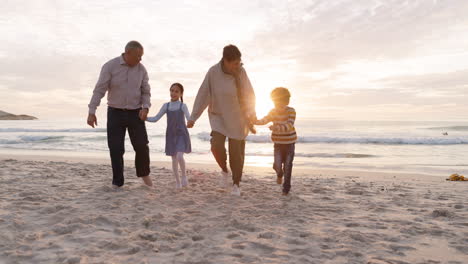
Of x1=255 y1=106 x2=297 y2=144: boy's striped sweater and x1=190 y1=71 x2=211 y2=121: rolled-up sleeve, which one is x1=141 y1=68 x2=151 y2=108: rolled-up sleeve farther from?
x1=255 y1=106 x2=297 y2=144: boy's striped sweater

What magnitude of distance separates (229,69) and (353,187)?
296 cm

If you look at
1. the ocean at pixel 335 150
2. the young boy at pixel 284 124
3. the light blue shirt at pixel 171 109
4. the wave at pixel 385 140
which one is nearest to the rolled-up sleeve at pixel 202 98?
the light blue shirt at pixel 171 109

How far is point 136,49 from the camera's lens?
4.29m

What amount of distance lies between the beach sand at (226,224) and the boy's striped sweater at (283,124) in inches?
32.2

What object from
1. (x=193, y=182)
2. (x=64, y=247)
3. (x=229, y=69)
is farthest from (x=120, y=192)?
(x=229, y=69)

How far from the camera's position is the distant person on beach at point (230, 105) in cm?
423

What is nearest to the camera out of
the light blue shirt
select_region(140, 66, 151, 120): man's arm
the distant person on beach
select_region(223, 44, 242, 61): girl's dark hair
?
select_region(223, 44, 242, 61): girl's dark hair

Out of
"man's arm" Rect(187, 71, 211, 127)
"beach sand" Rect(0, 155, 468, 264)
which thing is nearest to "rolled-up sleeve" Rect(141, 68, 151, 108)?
"man's arm" Rect(187, 71, 211, 127)

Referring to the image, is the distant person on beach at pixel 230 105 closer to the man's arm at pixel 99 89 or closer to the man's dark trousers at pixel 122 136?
the man's dark trousers at pixel 122 136

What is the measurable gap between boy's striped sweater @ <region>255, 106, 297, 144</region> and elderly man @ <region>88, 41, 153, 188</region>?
170 cm

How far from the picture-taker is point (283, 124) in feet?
14.4

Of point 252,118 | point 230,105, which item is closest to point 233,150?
point 252,118

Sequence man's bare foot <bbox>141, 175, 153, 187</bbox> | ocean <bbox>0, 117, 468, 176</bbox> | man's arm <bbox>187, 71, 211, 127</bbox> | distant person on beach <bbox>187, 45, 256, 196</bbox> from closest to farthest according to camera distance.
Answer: distant person on beach <bbox>187, 45, 256, 196</bbox>, man's arm <bbox>187, 71, 211, 127</bbox>, man's bare foot <bbox>141, 175, 153, 187</bbox>, ocean <bbox>0, 117, 468, 176</bbox>

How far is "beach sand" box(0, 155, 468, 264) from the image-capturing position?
7.72ft
